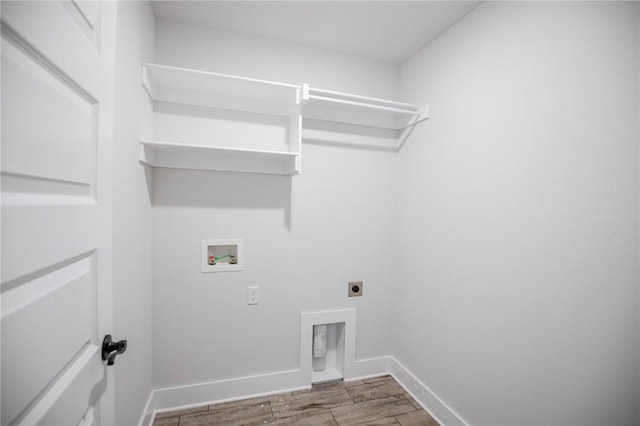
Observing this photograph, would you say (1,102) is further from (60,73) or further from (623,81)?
(623,81)

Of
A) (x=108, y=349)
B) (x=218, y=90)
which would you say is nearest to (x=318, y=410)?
(x=108, y=349)

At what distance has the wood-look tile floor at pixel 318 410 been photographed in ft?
5.46

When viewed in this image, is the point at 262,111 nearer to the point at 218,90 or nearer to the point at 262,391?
the point at 218,90

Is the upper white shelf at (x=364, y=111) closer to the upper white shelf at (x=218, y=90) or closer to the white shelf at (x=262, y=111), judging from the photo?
the white shelf at (x=262, y=111)

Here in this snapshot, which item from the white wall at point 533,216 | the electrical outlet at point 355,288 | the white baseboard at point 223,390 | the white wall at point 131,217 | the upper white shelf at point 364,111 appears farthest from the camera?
the electrical outlet at point 355,288

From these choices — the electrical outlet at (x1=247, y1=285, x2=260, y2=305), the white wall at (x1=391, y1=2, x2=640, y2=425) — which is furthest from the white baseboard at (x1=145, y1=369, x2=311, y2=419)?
the white wall at (x1=391, y1=2, x2=640, y2=425)

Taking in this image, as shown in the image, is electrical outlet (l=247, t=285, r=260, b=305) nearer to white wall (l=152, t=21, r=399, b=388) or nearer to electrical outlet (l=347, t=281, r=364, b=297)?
white wall (l=152, t=21, r=399, b=388)

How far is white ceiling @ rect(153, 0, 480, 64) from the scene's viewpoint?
4.98 feet

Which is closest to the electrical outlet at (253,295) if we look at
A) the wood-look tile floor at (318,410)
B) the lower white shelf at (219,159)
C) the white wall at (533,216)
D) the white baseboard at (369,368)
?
the wood-look tile floor at (318,410)

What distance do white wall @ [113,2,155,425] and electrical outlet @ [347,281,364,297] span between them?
1.35m

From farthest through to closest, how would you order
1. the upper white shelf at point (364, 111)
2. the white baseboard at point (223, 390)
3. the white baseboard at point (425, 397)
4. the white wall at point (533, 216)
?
1. the upper white shelf at point (364, 111)
2. the white baseboard at point (223, 390)
3. the white baseboard at point (425, 397)
4. the white wall at point (533, 216)

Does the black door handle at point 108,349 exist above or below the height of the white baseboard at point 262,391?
above

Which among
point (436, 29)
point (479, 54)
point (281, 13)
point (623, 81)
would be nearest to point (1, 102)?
point (281, 13)

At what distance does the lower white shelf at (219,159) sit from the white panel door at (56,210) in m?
0.75
